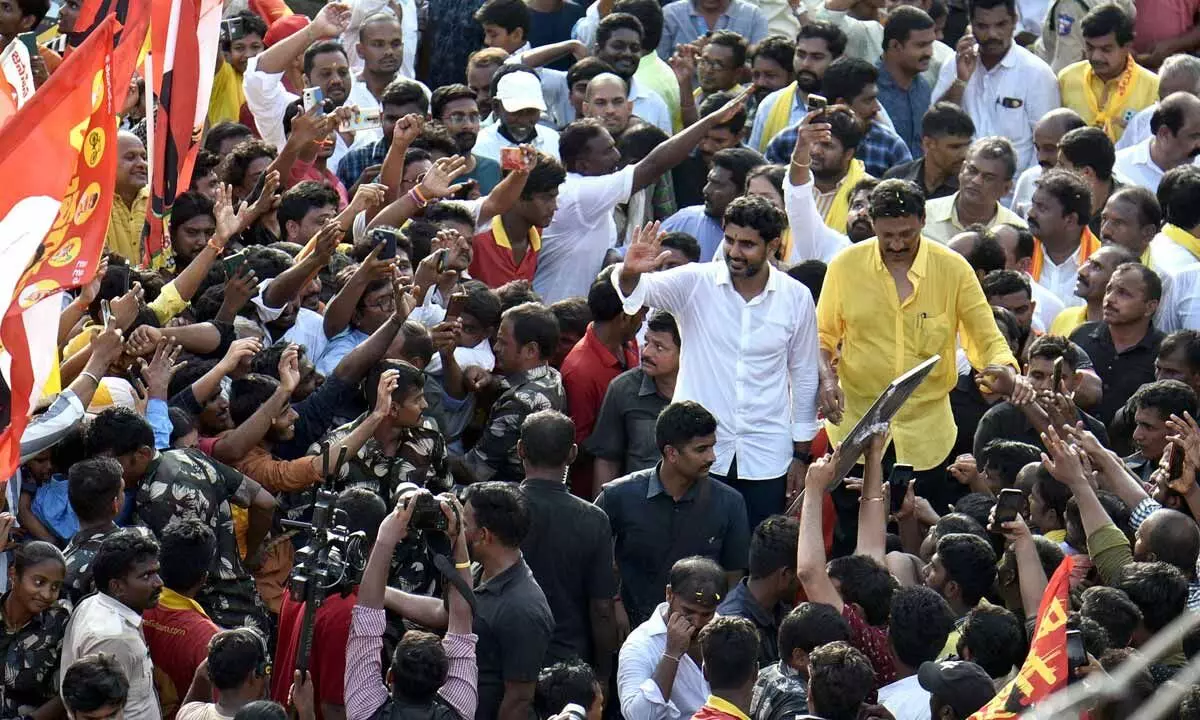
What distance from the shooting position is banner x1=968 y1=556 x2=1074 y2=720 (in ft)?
20.6

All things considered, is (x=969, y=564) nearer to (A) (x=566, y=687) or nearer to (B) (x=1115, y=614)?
(B) (x=1115, y=614)

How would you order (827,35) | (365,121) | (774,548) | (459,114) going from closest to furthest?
(774,548)
(459,114)
(365,121)
(827,35)

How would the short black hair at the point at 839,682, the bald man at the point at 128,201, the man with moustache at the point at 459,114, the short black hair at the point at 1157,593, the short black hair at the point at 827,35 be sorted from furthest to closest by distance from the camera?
the short black hair at the point at 827,35, the man with moustache at the point at 459,114, the bald man at the point at 128,201, the short black hair at the point at 1157,593, the short black hair at the point at 839,682

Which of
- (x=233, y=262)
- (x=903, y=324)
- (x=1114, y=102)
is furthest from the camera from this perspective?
(x=1114, y=102)

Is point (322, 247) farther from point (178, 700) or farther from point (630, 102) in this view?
point (630, 102)

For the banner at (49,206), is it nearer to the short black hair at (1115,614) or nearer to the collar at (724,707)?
the collar at (724,707)

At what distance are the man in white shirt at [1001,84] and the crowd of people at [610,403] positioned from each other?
2.3 inches

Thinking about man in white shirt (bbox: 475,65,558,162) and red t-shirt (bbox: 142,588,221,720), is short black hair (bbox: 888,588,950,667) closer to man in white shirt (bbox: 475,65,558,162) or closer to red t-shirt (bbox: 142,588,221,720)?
red t-shirt (bbox: 142,588,221,720)

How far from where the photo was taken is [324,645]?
25.4 ft

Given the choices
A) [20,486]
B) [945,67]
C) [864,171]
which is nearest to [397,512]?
[20,486]

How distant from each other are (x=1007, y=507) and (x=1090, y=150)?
435cm

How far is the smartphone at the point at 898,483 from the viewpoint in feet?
31.4

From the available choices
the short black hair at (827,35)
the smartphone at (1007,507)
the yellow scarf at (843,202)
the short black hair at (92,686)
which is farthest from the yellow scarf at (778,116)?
the short black hair at (92,686)

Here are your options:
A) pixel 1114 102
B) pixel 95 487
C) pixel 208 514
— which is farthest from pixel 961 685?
pixel 1114 102
